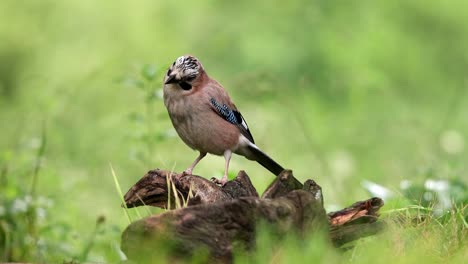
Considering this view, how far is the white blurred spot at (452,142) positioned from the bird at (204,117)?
378 cm

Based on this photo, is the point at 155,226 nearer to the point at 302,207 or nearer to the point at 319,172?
the point at 302,207

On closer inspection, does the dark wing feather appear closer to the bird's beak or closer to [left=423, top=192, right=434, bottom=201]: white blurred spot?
the bird's beak

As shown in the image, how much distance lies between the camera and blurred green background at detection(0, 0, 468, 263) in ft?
28.6

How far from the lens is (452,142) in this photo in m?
9.43

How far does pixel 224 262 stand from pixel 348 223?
0.59m

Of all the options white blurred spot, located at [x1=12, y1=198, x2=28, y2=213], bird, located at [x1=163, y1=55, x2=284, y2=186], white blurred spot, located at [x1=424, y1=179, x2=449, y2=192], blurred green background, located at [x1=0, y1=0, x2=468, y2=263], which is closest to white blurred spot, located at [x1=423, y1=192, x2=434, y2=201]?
white blurred spot, located at [x1=424, y1=179, x2=449, y2=192]

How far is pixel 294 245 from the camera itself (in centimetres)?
389

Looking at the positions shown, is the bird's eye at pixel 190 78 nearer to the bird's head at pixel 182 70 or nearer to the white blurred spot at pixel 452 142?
the bird's head at pixel 182 70

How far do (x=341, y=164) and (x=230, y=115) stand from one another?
4014 mm

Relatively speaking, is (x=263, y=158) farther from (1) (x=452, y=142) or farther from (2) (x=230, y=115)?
(1) (x=452, y=142)

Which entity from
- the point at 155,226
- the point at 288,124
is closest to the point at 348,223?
the point at 155,226

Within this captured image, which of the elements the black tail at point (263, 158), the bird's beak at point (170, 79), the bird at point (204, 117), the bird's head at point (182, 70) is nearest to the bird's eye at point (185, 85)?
the bird at point (204, 117)

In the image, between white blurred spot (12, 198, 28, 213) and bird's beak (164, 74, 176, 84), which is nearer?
bird's beak (164, 74, 176, 84)

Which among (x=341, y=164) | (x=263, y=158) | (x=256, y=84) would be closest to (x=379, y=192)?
(x=263, y=158)
